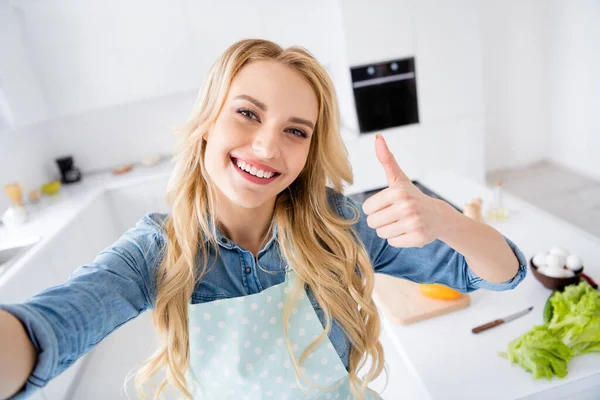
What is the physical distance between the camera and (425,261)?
1073mm

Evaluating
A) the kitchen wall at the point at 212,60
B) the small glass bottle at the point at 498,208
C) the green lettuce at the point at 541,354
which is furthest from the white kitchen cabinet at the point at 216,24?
the green lettuce at the point at 541,354

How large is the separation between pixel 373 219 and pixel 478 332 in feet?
1.98

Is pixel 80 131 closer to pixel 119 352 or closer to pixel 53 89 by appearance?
pixel 53 89

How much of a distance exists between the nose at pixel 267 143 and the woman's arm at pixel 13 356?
58 cm

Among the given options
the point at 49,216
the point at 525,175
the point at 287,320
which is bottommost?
the point at 525,175

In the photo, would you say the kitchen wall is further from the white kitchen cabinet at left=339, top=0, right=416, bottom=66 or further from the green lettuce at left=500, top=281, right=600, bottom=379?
the green lettuce at left=500, top=281, right=600, bottom=379

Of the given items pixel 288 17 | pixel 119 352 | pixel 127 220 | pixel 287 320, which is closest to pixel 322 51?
pixel 288 17

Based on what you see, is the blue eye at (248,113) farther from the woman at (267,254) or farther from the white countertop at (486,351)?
the white countertop at (486,351)

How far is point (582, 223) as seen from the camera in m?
3.42

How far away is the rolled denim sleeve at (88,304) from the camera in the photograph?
662 millimetres

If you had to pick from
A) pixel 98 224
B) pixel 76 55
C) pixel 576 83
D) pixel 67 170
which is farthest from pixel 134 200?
pixel 576 83

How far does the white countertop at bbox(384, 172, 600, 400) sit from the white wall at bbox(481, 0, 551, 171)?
3.42m

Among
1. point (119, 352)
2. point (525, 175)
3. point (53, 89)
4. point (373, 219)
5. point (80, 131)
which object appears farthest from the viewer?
point (525, 175)

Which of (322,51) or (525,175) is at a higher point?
(322,51)
